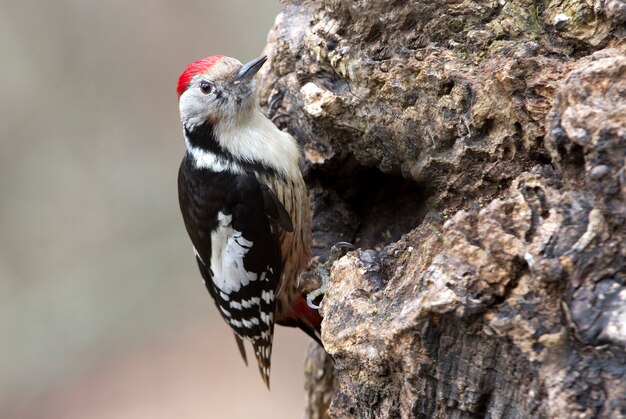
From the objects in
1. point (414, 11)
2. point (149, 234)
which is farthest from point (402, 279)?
point (149, 234)

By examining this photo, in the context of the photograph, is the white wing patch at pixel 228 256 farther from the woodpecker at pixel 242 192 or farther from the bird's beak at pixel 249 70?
the bird's beak at pixel 249 70

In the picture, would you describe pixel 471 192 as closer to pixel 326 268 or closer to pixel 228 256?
pixel 326 268

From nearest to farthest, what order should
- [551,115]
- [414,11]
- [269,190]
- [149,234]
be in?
[551,115] → [414,11] → [269,190] → [149,234]

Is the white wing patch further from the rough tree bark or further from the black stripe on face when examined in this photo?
the rough tree bark

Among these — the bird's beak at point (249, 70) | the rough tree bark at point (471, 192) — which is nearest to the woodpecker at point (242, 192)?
the bird's beak at point (249, 70)

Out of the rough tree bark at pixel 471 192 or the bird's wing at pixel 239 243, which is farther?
the bird's wing at pixel 239 243

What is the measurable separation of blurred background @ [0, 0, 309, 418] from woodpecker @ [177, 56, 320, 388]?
2.94 m

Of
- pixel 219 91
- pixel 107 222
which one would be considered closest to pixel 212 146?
pixel 219 91

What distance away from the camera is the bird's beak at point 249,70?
2.46 meters

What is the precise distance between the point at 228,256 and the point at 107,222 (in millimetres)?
3784

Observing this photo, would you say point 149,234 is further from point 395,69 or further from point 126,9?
Answer: point 395,69

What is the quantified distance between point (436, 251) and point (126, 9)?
16.1 ft

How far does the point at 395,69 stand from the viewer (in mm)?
2078

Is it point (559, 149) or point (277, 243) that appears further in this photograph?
point (277, 243)
